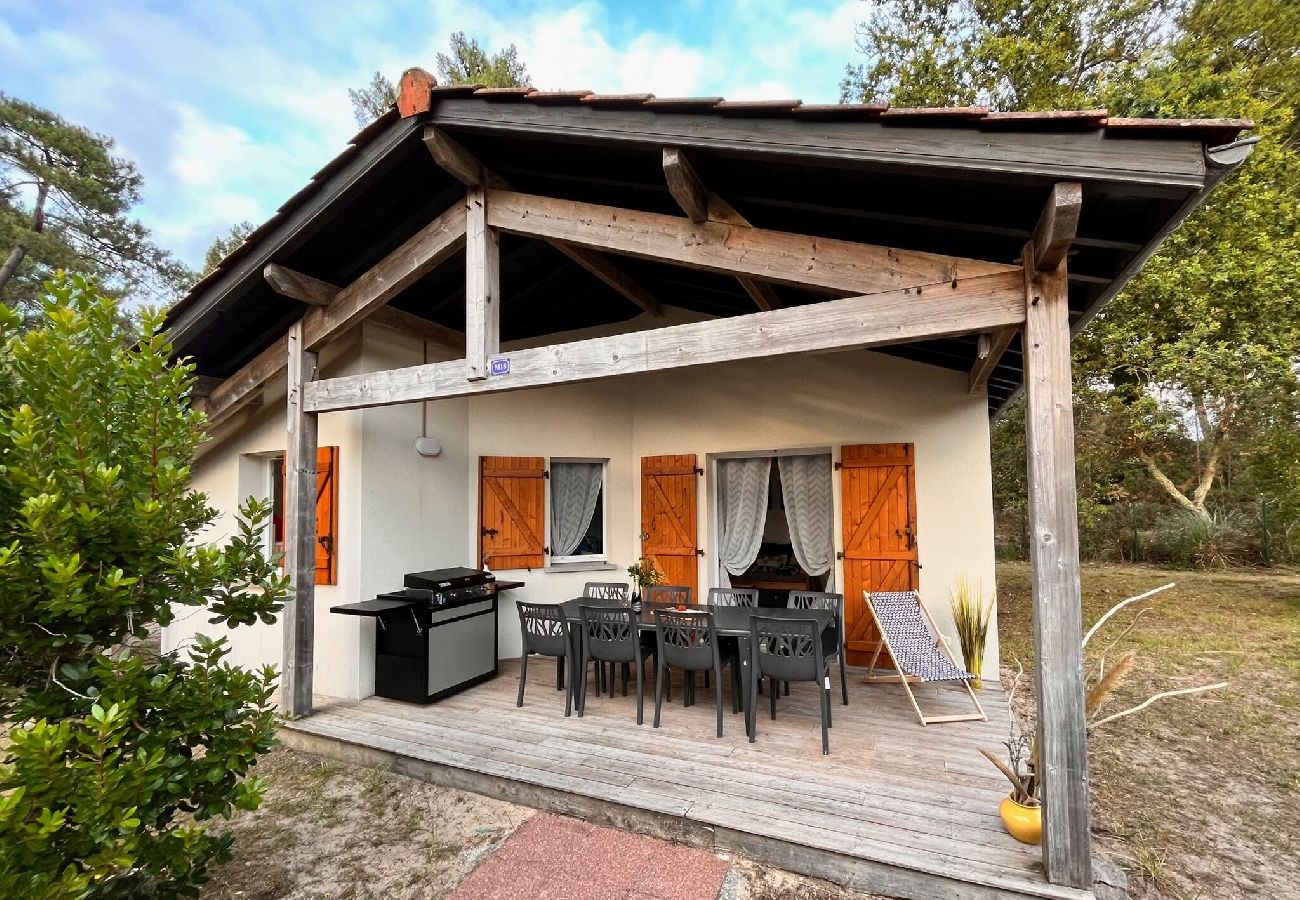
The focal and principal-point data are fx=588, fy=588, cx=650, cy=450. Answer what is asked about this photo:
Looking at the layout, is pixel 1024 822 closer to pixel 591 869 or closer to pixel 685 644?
pixel 591 869

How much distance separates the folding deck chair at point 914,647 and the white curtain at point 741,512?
1.53 meters

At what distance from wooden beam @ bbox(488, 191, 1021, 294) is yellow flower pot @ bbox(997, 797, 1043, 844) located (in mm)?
2281

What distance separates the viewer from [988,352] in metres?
4.05

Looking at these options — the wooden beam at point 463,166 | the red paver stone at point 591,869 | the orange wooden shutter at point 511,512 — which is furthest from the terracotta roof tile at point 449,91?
the red paver stone at point 591,869

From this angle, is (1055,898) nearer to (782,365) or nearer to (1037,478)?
(1037,478)

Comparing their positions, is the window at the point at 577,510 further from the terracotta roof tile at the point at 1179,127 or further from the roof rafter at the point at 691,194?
the terracotta roof tile at the point at 1179,127

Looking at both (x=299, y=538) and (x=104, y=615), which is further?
(x=299, y=538)

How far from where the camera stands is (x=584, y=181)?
11.8 ft

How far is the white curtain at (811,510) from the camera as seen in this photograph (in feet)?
18.9

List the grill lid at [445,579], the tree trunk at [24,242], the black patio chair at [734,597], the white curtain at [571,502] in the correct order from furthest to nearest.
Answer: the tree trunk at [24,242] → the white curtain at [571,502] → the black patio chair at [734,597] → the grill lid at [445,579]

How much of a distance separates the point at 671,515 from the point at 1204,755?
437 cm

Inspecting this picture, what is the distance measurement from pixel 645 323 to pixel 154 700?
532 cm

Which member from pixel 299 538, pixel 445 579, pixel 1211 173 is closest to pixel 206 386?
pixel 299 538

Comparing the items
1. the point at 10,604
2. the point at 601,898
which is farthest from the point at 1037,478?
the point at 10,604
